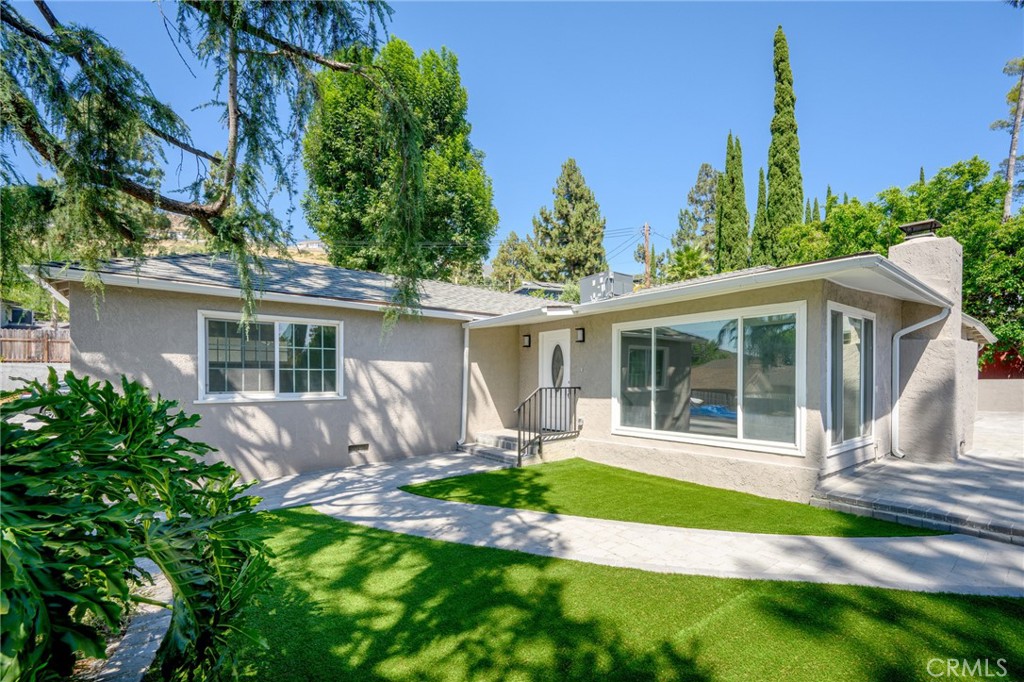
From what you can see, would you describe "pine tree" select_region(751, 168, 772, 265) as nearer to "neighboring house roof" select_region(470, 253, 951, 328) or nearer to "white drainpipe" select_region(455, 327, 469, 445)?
"neighboring house roof" select_region(470, 253, 951, 328)

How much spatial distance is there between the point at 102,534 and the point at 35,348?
21.8m

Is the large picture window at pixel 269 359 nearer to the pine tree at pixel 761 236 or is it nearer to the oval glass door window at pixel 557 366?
the oval glass door window at pixel 557 366

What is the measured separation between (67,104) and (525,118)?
13055mm

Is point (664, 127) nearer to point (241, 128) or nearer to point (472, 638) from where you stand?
point (241, 128)

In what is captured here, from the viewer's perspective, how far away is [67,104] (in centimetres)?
467

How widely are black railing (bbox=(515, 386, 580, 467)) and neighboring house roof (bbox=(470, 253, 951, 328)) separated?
1.97 metres

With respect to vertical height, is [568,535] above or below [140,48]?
below

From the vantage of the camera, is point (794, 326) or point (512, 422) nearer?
point (794, 326)

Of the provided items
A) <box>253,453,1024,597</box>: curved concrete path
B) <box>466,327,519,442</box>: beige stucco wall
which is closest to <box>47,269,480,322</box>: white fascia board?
<box>466,327,519,442</box>: beige stucco wall

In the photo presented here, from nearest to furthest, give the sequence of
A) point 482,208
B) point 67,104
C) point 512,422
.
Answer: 1. point 67,104
2. point 512,422
3. point 482,208

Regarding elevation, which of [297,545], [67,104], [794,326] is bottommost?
[297,545]

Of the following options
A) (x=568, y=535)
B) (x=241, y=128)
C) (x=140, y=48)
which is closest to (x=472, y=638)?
(x=568, y=535)

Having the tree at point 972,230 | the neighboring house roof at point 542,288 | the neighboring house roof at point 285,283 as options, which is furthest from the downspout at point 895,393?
the neighboring house roof at point 542,288

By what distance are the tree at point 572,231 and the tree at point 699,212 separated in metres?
9.13
